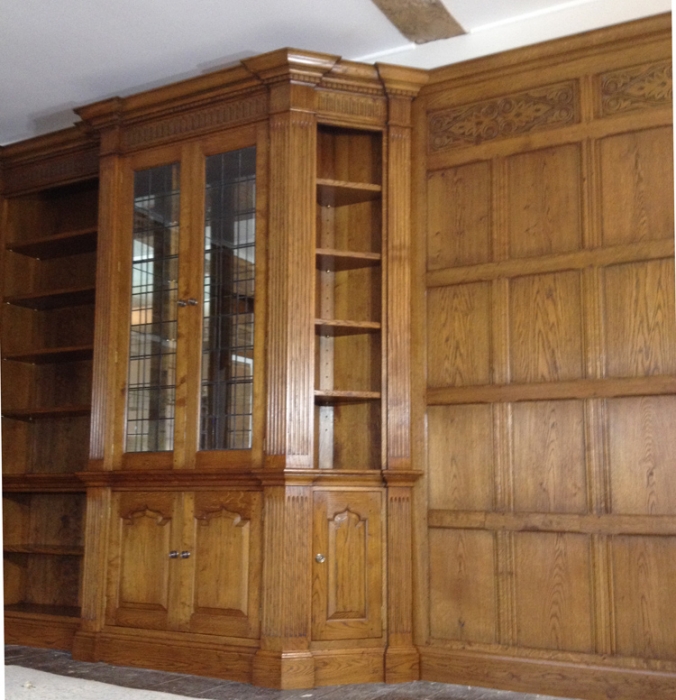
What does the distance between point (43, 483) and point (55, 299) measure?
1.12 meters

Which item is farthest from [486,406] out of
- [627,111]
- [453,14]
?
[453,14]

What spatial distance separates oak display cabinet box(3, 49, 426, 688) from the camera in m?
3.88

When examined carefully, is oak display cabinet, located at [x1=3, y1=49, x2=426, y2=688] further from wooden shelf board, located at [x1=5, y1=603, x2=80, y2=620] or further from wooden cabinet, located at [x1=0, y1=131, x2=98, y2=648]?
wooden cabinet, located at [x1=0, y1=131, x2=98, y2=648]

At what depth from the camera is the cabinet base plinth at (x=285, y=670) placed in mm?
3668

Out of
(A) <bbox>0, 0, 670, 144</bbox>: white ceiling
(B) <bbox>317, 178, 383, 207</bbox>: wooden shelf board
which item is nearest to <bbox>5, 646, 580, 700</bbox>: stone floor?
(B) <bbox>317, 178, 383, 207</bbox>: wooden shelf board

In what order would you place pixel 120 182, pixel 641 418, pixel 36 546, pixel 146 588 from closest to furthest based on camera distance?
pixel 641 418 < pixel 146 588 < pixel 120 182 < pixel 36 546

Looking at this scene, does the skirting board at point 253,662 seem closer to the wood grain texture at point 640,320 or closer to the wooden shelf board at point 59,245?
the wood grain texture at point 640,320

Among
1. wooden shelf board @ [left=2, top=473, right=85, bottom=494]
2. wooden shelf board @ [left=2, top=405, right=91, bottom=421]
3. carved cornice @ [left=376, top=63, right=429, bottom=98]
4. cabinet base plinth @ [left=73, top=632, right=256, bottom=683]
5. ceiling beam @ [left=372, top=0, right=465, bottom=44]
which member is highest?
ceiling beam @ [left=372, top=0, right=465, bottom=44]

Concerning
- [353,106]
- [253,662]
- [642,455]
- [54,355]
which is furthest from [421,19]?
[253,662]

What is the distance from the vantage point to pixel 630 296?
3.66 meters

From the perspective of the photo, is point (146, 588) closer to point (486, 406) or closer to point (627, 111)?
point (486, 406)

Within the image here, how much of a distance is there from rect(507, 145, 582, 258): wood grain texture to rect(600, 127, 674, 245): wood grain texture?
5.2 inches

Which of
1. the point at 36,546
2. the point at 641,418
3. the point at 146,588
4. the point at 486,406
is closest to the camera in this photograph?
the point at 641,418

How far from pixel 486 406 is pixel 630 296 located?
0.81 meters
